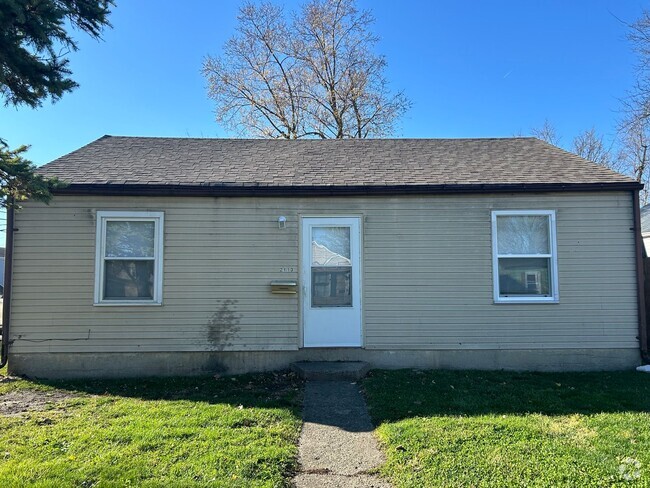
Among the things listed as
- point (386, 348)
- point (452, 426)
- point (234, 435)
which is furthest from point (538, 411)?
point (234, 435)

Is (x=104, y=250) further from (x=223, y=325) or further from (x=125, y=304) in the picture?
(x=223, y=325)

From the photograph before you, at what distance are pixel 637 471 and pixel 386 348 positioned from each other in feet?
13.3

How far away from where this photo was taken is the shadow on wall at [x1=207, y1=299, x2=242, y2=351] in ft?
23.4

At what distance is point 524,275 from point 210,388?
518cm

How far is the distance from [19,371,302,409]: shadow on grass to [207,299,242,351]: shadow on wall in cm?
53

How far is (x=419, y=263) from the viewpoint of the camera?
7.38 m

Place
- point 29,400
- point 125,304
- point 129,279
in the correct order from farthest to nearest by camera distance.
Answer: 1. point 129,279
2. point 125,304
3. point 29,400

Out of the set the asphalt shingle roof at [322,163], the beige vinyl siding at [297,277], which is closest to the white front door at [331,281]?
the beige vinyl siding at [297,277]

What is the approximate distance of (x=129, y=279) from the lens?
723 cm

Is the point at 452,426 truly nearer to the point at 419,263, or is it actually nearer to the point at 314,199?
the point at 419,263

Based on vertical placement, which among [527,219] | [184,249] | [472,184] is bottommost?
[184,249]

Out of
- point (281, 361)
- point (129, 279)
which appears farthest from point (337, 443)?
point (129, 279)

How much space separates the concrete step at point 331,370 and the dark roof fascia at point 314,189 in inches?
106

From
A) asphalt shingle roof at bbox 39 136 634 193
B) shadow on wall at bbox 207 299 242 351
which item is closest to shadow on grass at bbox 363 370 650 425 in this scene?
shadow on wall at bbox 207 299 242 351
